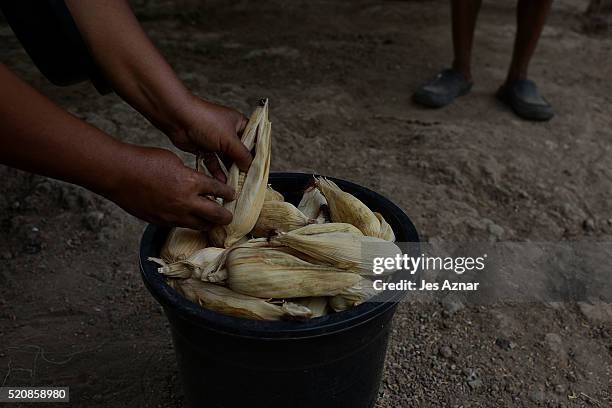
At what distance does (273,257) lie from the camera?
4.46ft

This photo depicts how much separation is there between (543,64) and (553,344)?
9.04ft

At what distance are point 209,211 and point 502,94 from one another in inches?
112

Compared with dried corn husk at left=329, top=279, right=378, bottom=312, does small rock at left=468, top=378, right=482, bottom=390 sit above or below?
below

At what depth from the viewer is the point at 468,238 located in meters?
2.53

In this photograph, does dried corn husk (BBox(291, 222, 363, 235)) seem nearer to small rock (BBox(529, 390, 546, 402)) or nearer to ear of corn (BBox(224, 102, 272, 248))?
ear of corn (BBox(224, 102, 272, 248))

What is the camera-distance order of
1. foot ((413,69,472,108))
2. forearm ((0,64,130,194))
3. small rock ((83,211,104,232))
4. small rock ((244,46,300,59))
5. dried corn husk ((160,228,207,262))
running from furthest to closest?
small rock ((244,46,300,59))
foot ((413,69,472,108))
small rock ((83,211,104,232))
dried corn husk ((160,228,207,262))
forearm ((0,64,130,194))

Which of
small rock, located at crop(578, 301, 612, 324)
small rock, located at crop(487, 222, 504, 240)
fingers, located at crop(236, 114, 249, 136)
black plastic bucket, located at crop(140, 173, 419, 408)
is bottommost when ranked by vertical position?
small rock, located at crop(578, 301, 612, 324)

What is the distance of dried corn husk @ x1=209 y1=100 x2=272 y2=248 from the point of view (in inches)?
57.9

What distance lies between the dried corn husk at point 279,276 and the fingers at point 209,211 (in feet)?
0.28

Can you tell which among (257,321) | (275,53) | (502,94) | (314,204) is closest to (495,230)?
(314,204)

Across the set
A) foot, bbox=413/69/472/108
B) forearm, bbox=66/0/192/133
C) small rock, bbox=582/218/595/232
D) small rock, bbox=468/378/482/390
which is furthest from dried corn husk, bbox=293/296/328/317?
foot, bbox=413/69/472/108

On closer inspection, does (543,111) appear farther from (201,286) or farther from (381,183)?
(201,286)

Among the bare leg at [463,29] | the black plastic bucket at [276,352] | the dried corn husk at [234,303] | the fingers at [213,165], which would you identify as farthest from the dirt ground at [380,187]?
the fingers at [213,165]

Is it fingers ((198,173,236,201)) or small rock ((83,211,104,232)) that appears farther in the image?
small rock ((83,211,104,232))
